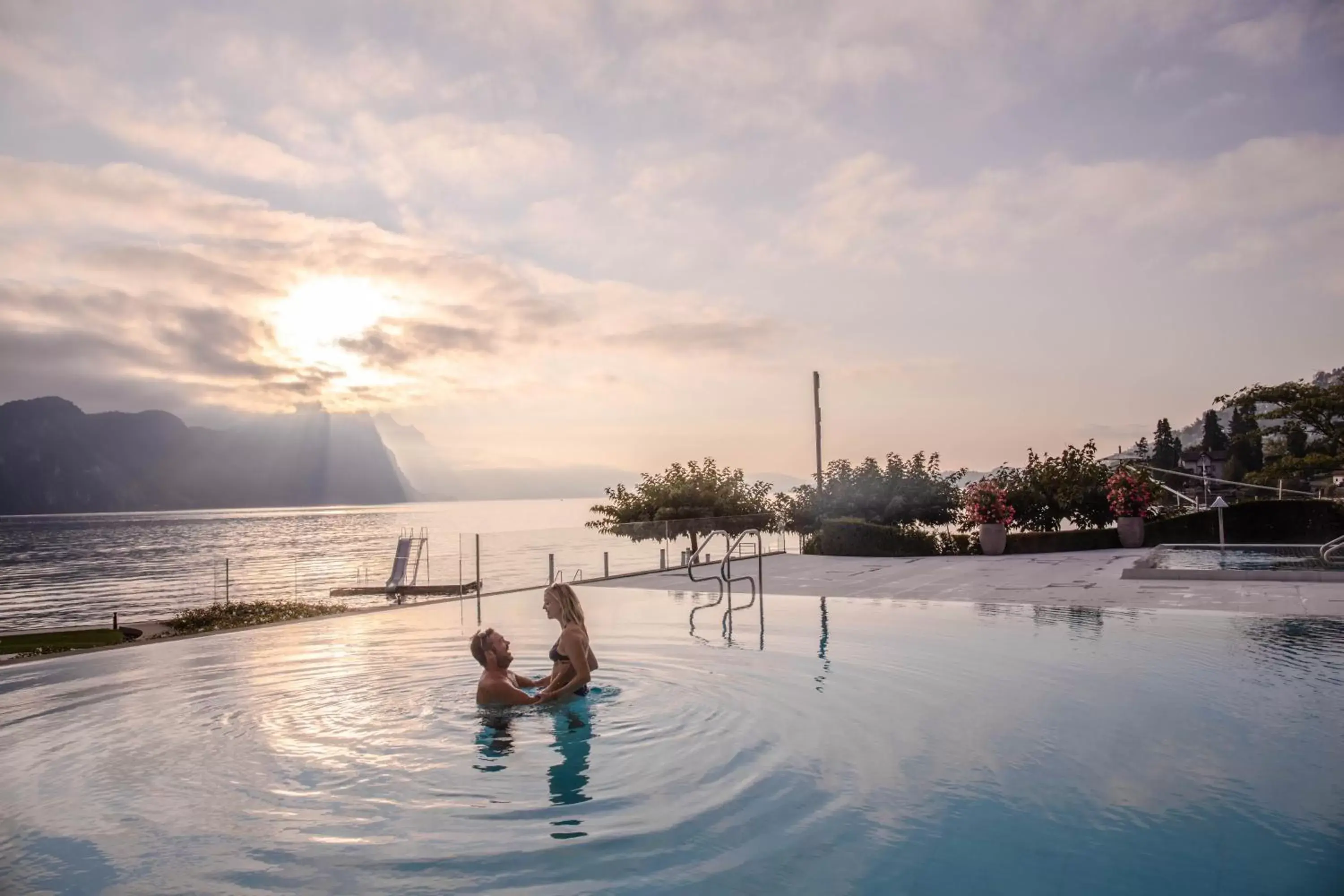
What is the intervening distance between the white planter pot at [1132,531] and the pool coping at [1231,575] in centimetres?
636

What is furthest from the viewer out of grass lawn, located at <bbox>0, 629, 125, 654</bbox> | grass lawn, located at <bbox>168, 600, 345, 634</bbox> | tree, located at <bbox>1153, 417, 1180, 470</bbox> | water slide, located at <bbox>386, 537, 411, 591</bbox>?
tree, located at <bbox>1153, 417, 1180, 470</bbox>

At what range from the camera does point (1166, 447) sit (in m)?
62.1

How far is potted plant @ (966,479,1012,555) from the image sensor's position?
19.9 meters

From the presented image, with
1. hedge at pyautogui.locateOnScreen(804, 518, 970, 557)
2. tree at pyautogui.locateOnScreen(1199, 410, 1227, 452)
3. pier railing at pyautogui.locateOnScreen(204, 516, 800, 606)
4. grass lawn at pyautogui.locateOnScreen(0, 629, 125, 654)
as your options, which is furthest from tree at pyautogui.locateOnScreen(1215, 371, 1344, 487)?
grass lawn at pyautogui.locateOnScreen(0, 629, 125, 654)

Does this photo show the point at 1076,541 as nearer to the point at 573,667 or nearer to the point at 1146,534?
the point at 1146,534

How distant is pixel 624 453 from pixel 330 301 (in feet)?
45.5

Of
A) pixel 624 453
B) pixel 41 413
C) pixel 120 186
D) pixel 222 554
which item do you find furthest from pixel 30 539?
pixel 120 186

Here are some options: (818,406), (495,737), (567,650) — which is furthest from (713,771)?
(818,406)

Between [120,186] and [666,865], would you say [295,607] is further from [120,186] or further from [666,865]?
[666,865]

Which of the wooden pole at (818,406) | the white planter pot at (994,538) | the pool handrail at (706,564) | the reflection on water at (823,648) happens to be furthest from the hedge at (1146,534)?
the reflection on water at (823,648)

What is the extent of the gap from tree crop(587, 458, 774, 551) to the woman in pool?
2051cm

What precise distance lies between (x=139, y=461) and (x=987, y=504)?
197317 millimetres

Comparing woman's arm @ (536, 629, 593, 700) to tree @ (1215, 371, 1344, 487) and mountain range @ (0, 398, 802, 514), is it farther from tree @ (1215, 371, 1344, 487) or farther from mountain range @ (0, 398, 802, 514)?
mountain range @ (0, 398, 802, 514)

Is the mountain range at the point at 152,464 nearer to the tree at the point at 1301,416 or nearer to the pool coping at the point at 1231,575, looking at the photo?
the tree at the point at 1301,416
